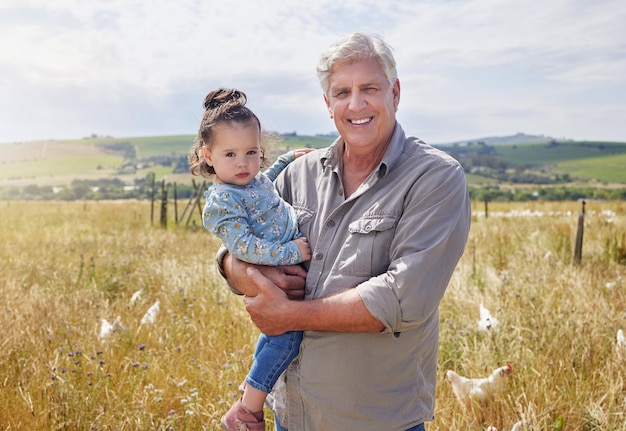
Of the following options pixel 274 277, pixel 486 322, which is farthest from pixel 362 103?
pixel 486 322

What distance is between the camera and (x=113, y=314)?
5684 mm

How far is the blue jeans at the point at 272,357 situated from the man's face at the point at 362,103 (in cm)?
86

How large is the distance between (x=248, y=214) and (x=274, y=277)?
0.35 m

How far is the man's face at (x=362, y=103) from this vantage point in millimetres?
2367

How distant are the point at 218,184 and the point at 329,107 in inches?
24.2

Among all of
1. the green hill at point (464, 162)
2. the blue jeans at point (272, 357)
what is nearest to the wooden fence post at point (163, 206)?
the blue jeans at point (272, 357)

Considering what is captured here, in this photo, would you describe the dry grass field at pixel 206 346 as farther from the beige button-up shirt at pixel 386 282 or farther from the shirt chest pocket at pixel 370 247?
the shirt chest pocket at pixel 370 247

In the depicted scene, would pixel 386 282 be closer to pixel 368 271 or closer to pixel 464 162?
pixel 368 271

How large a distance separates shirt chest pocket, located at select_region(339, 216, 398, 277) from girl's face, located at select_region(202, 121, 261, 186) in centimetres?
61

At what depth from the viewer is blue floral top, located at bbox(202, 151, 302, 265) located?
8.17 feet

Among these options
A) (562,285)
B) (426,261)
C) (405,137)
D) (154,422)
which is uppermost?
(405,137)

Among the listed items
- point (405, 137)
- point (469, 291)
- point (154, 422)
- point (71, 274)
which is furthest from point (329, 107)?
point (71, 274)

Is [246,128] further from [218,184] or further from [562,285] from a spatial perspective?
[562,285]

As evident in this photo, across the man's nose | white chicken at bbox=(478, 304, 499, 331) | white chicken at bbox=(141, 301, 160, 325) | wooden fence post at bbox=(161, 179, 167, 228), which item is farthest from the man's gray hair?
wooden fence post at bbox=(161, 179, 167, 228)
